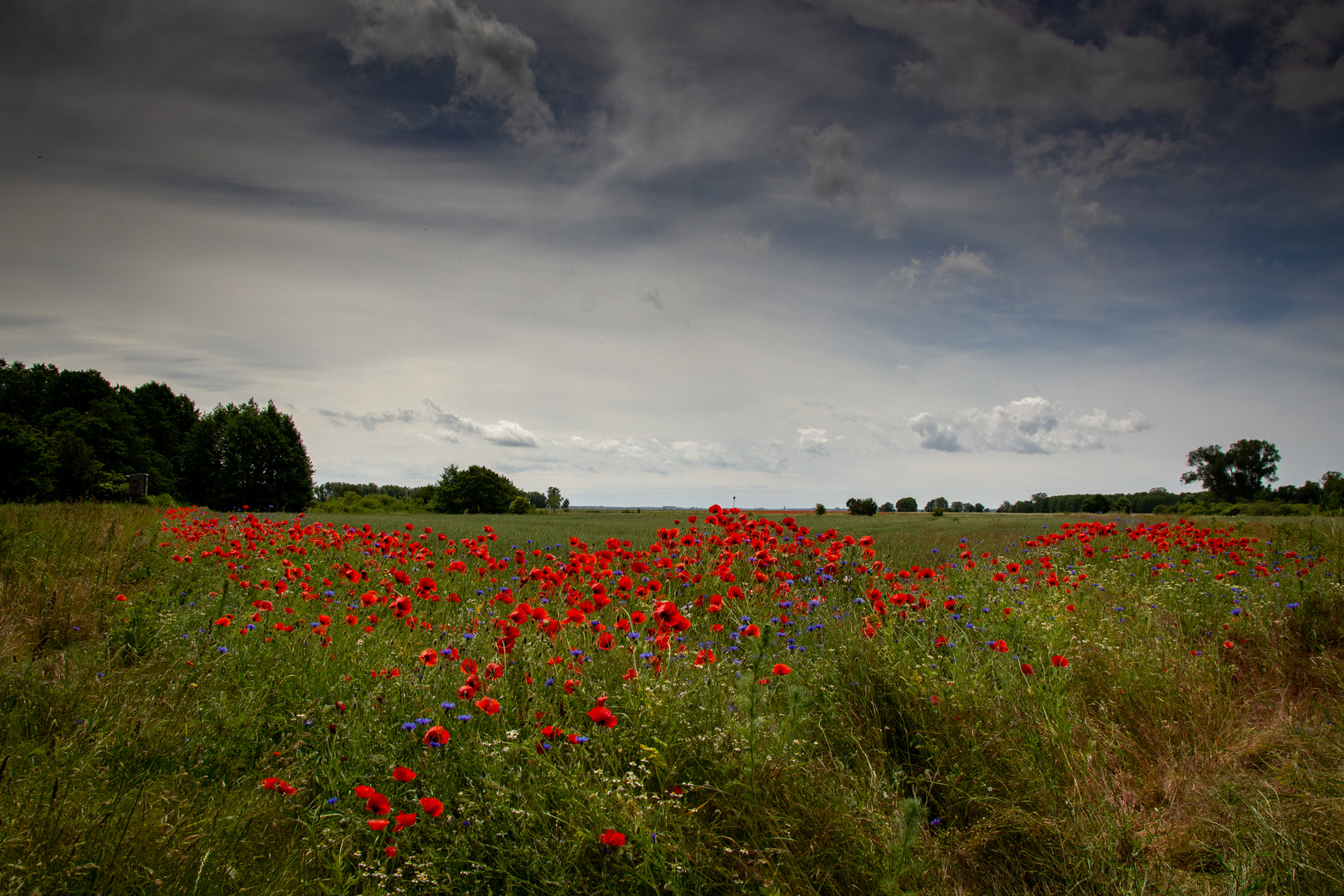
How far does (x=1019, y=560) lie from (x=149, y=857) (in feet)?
30.0

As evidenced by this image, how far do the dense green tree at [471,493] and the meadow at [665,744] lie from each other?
55459 mm

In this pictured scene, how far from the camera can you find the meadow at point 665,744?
216 cm

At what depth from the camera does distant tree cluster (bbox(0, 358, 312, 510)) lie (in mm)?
40062

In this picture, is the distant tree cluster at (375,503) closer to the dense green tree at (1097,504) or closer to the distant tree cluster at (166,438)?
the distant tree cluster at (166,438)

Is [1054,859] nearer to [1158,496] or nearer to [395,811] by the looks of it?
[395,811]

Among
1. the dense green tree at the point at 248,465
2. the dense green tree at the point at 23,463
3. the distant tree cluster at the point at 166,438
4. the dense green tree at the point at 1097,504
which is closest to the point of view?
the dense green tree at the point at 23,463

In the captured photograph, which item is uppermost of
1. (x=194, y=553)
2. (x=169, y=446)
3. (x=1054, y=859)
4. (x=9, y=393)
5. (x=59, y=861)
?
(x=9, y=393)

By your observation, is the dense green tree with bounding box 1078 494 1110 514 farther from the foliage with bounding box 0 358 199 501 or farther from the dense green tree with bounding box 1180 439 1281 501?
the foliage with bounding box 0 358 199 501

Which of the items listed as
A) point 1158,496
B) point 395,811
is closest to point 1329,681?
point 395,811

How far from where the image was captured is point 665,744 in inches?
102

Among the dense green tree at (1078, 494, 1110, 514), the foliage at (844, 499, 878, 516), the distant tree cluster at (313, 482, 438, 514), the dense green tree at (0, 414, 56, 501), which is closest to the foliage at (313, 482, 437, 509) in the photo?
the distant tree cluster at (313, 482, 438, 514)

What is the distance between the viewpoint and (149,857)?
2016mm

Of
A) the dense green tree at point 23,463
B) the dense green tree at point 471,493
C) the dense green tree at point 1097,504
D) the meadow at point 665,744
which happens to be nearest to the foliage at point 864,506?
the dense green tree at point 1097,504

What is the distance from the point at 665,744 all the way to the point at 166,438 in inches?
2480
